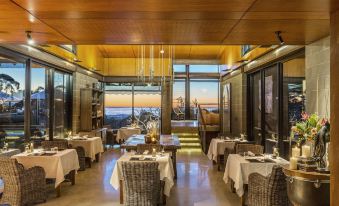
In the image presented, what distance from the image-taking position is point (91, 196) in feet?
20.6

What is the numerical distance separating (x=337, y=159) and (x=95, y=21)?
317 centimetres

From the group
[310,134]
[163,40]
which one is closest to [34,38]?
[163,40]

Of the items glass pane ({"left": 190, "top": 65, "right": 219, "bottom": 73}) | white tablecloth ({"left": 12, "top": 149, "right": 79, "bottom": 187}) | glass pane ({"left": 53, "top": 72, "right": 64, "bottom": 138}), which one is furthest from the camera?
glass pane ({"left": 190, "top": 65, "right": 219, "bottom": 73})

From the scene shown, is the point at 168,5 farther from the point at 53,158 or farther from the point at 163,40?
the point at 53,158

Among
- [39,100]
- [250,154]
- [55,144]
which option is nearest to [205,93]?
[39,100]

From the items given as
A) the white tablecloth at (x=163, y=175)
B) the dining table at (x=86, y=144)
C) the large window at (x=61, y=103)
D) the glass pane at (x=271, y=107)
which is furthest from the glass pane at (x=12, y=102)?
the glass pane at (x=271, y=107)

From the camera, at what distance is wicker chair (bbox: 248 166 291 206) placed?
473 centimetres

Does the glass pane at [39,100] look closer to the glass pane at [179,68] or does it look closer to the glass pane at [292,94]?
the glass pane at [292,94]

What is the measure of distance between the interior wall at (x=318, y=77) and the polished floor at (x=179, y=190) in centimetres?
212

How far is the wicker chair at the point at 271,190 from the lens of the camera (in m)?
4.73

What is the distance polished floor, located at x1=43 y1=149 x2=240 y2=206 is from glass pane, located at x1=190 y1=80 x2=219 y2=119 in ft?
27.4

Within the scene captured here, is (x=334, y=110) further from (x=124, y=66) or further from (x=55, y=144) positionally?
(x=124, y=66)

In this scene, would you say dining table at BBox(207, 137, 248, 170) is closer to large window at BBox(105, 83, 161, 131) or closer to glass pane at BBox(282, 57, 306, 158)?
glass pane at BBox(282, 57, 306, 158)

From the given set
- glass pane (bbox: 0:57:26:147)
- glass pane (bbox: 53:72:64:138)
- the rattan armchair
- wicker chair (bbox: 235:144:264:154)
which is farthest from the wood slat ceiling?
wicker chair (bbox: 235:144:264:154)
